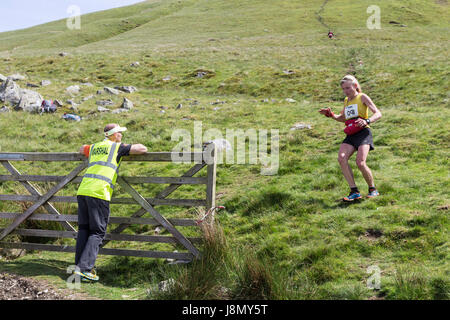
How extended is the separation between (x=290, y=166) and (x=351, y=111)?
3599 millimetres

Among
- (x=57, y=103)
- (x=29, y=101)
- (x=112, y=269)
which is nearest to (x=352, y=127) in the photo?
(x=112, y=269)

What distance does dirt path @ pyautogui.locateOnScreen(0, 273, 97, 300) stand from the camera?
556 cm

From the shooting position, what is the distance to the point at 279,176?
10.3 metres

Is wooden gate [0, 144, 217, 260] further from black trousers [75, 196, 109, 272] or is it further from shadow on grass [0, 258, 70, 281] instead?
black trousers [75, 196, 109, 272]

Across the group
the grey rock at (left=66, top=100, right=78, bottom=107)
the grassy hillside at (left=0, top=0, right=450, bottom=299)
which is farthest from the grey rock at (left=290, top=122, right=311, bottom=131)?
the grey rock at (left=66, top=100, right=78, bottom=107)

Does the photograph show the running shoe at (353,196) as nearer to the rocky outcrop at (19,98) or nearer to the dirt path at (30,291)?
the dirt path at (30,291)

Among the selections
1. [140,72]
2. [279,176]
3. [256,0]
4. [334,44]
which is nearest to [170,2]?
[256,0]

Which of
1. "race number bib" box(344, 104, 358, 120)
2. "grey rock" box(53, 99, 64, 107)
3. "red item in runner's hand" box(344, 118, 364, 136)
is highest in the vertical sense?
"race number bib" box(344, 104, 358, 120)

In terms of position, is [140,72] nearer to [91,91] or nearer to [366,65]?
[91,91]

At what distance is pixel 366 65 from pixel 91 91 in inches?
899

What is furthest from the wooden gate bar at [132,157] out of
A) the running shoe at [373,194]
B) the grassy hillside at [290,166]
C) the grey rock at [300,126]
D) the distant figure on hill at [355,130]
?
the grey rock at [300,126]

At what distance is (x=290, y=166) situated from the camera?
10852 millimetres

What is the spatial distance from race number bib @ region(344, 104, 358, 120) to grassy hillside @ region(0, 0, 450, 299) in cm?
188

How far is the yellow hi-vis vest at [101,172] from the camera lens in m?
6.27
